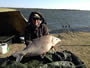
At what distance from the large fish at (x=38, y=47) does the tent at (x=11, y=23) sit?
13.5 ft

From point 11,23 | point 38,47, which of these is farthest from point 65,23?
point 38,47

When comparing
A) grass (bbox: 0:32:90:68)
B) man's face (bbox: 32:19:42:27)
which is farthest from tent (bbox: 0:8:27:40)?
man's face (bbox: 32:19:42:27)

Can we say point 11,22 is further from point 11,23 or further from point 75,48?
point 75,48

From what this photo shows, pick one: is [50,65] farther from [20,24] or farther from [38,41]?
[20,24]

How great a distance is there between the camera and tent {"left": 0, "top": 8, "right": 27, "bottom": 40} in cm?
841

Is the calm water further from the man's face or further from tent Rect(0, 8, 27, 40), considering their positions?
the man's face

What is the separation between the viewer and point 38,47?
14.0 ft

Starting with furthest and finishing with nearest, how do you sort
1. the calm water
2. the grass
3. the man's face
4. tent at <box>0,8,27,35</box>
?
the calm water, tent at <box>0,8,27,35</box>, the grass, the man's face

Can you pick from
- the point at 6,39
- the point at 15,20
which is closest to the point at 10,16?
the point at 15,20

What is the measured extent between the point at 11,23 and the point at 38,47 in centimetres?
533

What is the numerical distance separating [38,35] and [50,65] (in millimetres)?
1325

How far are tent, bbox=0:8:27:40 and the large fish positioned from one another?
13.5 feet

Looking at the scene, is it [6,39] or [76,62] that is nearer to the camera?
[76,62]

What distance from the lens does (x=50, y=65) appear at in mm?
3662
